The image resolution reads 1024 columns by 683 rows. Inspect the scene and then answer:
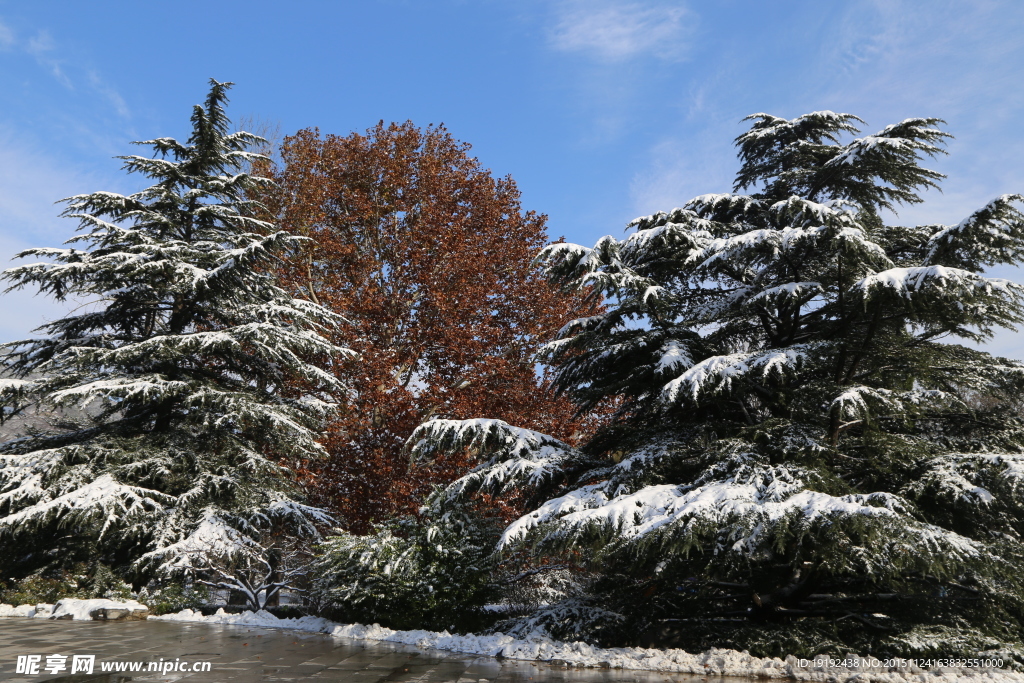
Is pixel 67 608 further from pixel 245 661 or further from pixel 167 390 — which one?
pixel 245 661

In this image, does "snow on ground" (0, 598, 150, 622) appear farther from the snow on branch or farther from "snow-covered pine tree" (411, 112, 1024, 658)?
the snow on branch

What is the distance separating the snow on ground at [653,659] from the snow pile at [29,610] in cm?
602

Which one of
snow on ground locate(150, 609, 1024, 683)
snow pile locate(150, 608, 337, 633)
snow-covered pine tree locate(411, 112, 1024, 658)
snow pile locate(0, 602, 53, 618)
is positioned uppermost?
snow-covered pine tree locate(411, 112, 1024, 658)

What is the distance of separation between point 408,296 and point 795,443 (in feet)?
48.9

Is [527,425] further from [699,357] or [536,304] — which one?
[699,357]

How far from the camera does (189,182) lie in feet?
59.5

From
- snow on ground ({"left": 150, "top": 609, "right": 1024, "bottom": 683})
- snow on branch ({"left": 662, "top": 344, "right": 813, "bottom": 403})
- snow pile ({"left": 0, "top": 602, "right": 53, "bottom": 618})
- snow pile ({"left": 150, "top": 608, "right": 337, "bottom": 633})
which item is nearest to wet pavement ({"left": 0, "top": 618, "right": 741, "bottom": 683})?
snow on ground ({"left": 150, "top": 609, "right": 1024, "bottom": 683})

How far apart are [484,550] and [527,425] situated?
663 centimetres

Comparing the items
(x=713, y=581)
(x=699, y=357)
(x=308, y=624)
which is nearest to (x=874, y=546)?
(x=713, y=581)

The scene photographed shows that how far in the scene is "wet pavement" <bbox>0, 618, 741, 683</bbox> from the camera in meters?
7.02

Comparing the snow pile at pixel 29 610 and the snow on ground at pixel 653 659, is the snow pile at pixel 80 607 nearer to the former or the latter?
the snow pile at pixel 29 610

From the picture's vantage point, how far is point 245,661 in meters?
7.97

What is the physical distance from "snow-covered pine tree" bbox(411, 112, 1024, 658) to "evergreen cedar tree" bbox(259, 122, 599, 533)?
5.89 metres

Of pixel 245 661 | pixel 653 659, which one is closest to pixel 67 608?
pixel 245 661
